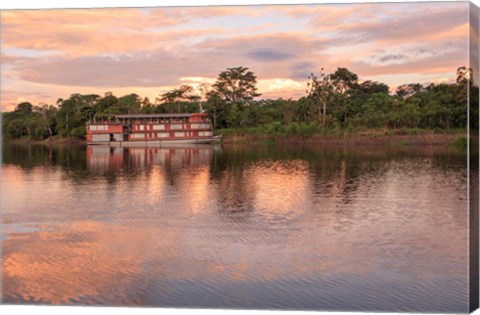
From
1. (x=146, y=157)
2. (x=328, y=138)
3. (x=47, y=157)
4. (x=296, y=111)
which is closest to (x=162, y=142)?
(x=146, y=157)

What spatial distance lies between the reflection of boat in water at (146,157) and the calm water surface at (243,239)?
2.23 metres

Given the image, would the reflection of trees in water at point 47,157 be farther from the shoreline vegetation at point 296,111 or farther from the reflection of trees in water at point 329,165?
the reflection of trees in water at point 329,165

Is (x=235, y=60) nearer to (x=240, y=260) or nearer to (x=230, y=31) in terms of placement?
(x=230, y=31)

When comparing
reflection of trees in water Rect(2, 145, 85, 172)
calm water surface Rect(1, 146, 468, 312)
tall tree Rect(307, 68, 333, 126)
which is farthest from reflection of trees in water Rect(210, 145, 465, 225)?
reflection of trees in water Rect(2, 145, 85, 172)

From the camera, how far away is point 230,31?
687cm

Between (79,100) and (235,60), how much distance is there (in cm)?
664

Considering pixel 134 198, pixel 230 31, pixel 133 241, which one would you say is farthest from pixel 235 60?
pixel 133 241

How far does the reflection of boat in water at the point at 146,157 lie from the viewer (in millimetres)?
14633

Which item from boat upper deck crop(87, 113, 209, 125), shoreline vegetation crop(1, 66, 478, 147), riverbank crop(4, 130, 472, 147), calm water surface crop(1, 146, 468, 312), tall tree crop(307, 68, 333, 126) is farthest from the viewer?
boat upper deck crop(87, 113, 209, 125)

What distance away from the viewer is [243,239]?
6391 mm

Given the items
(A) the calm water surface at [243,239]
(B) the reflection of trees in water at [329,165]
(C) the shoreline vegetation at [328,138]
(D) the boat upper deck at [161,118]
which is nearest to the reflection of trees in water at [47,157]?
(C) the shoreline vegetation at [328,138]

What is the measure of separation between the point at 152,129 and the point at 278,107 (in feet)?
21.8

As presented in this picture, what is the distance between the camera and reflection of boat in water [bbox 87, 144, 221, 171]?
48.0 ft

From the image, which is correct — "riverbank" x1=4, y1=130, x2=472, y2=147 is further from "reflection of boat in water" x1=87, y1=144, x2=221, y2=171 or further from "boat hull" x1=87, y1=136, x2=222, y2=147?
"reflection of boat in water" x1=87, y1=144, x2=221, y2=171
